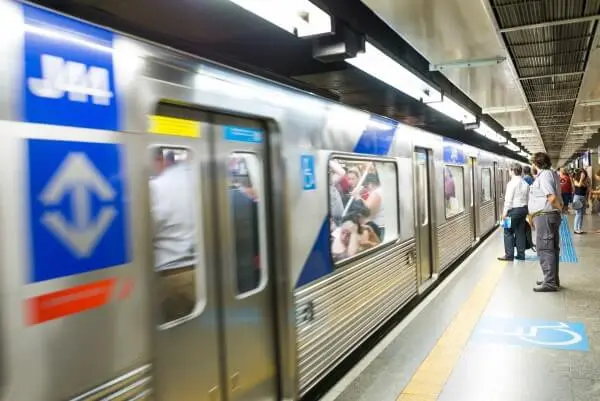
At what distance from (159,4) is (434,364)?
3.44 meters

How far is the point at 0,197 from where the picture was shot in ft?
5.14

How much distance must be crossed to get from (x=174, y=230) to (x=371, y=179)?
2.77 metres

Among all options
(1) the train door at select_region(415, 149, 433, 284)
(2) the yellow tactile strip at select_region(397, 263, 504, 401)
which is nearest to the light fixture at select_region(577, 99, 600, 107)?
(1) the train door at select_region(415, 149, 433, 284)

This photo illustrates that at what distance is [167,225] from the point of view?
2500 mm

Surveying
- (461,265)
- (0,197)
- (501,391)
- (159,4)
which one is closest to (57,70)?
(0,197)

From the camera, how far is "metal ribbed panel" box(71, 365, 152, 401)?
1861 millimetres

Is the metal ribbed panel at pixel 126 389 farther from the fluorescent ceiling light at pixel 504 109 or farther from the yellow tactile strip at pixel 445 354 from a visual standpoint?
the fluorescent ceiling light at pixel 504 109

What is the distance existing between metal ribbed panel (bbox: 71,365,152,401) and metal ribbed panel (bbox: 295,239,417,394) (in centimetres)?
141

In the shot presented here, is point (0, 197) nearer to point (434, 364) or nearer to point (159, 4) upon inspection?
point (159, 4)

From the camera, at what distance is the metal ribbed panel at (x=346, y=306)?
3.51 meters

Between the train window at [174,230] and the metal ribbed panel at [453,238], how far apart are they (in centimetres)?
552

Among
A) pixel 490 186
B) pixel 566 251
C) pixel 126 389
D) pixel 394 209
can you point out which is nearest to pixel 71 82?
pixel 126 389

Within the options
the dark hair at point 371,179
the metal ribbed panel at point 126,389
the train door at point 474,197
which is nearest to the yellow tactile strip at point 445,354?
the dark hair at point 371,179

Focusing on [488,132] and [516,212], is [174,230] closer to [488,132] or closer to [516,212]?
[516,212]
